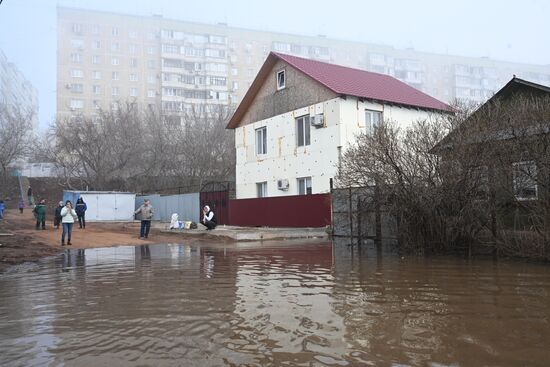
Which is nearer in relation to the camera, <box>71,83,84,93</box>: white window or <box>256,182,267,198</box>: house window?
<box>256,182,267,198</box>: house window

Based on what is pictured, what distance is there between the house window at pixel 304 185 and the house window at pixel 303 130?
1717mm

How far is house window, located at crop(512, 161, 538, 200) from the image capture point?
975 cm

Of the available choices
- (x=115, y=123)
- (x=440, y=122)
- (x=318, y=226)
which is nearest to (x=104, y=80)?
(x=115, y=123)

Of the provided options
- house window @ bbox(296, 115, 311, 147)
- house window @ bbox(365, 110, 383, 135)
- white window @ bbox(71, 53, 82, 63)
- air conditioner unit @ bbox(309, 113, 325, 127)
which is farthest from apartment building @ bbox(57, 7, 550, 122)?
house window @ bbox(365, 110, 383, 135)

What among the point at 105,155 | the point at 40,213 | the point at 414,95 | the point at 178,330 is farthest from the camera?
the point at 105,155

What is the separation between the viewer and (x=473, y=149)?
1063 centimetres

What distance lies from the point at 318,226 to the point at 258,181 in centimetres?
753

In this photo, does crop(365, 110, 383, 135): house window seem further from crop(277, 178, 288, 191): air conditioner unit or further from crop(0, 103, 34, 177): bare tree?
crop(0, 103, 34, 177): bare tree

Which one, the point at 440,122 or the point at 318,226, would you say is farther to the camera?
the point at 318,226

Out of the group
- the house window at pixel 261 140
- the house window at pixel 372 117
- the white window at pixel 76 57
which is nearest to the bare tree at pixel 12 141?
the white window at pixel 76 57

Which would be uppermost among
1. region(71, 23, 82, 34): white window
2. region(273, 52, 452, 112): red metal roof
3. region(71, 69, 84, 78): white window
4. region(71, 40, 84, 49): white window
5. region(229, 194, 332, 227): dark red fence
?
region(71, 23, 82, 34): white window

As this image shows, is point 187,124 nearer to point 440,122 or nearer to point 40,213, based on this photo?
point 40,213

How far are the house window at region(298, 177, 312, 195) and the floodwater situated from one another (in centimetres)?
1293

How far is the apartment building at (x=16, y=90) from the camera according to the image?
72.0 m
